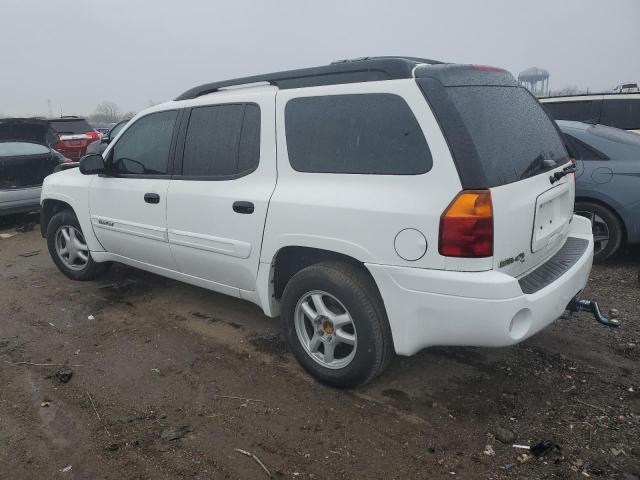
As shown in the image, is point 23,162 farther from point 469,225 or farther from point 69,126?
point 469,225

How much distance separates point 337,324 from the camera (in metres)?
2.93

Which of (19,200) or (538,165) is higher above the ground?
(538,165)

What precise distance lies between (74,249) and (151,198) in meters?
1.72

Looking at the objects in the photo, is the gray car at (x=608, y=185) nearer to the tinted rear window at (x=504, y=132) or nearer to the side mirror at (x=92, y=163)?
the tinted rear window at (x=504, y=132)

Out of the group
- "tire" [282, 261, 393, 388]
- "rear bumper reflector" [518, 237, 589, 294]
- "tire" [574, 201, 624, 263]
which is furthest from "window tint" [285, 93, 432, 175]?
"tire" [574, 201, 624, 263]

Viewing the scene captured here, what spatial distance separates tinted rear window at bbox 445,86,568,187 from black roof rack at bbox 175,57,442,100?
34cm

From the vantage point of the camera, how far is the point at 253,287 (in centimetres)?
338

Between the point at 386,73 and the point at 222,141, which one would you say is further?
the point at 222,141

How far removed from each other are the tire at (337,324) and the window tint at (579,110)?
5.55 meters

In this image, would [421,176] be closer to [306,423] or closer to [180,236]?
[306,423]

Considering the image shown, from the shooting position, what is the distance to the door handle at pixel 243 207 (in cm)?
319

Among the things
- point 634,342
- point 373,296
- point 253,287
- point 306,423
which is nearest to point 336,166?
point 373,296

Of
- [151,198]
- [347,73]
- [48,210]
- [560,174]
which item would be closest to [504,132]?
[560,174]

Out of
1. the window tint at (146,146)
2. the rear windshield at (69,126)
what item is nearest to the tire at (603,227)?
the window tint at (146,146)
